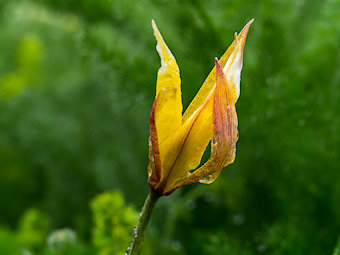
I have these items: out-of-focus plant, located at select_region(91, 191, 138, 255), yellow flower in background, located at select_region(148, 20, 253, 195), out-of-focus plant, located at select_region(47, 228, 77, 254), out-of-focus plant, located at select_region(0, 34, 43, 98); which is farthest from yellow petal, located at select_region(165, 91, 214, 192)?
out-of-focus plant, located at select_region(0, 34, 43, 98)

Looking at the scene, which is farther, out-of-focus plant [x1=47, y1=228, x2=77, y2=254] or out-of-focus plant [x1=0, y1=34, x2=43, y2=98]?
out-of-focus plant [x1=0, y1=34, x2=43, y2=98]

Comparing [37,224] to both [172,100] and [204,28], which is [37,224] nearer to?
[204,28]

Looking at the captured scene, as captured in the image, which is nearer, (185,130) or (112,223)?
(185,130)

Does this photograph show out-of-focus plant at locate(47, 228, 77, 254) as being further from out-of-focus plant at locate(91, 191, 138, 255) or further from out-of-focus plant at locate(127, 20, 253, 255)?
out-of-focus plant at locate(127, 20, 253, 255)

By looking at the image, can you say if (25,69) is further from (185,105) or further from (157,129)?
(157,129)

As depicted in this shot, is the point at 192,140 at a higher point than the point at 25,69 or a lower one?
higher

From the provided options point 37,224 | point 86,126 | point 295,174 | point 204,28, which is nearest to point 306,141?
point 295,174

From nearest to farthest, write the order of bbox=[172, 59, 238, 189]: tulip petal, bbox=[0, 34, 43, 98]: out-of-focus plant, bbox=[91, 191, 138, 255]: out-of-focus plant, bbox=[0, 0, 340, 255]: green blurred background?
bbox=[172, 59, 238, 189]: tulip petal < bbox=[91, 191, 138, 255]: out-of-focus plant < bbox=[0, 0, 340, 255]: green blurred background < bbox=[0, 34, 43, 98]: out-of-focus plant

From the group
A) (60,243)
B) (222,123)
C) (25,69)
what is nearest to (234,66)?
(222,123)
